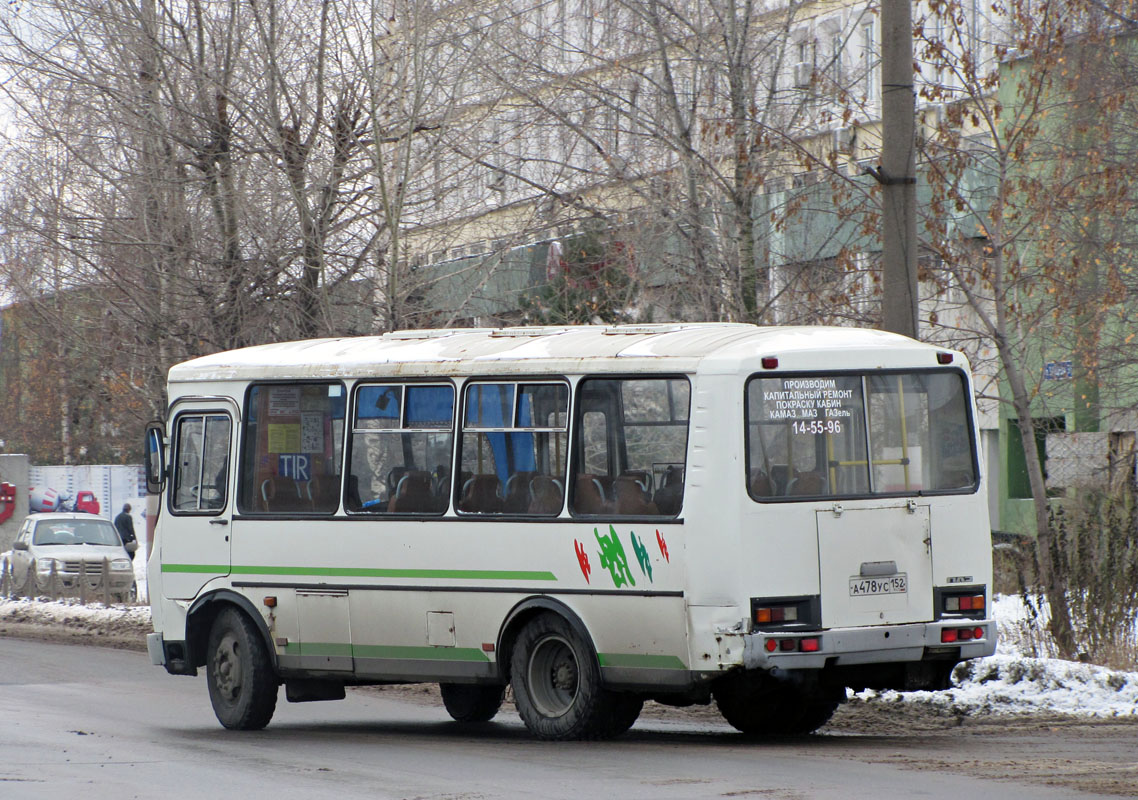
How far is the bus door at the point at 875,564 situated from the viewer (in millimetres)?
10508

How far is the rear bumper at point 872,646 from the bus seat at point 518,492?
6.23 ft

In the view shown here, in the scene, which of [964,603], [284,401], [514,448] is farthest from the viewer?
[284,401]

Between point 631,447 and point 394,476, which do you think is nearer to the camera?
point 631,447

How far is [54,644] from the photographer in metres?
22.6

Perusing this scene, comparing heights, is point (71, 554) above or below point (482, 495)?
below

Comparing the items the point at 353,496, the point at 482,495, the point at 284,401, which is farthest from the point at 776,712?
the point at 284,401

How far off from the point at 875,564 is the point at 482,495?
2.62 metres

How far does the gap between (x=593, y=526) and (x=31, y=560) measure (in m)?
21.6

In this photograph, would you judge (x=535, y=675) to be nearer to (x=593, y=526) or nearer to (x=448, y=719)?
(x=593, y=526)

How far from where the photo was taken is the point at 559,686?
11250mm

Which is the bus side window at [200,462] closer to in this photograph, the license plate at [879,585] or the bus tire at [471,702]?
the bus tire at [471,702]

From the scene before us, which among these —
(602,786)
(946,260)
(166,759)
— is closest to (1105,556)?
(946,260)

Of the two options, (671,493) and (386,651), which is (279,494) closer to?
(386,651)

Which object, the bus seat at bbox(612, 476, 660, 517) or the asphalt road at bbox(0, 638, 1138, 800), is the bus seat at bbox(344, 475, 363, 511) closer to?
the asphalt road at bbox(0, 638, 1138, 800)
